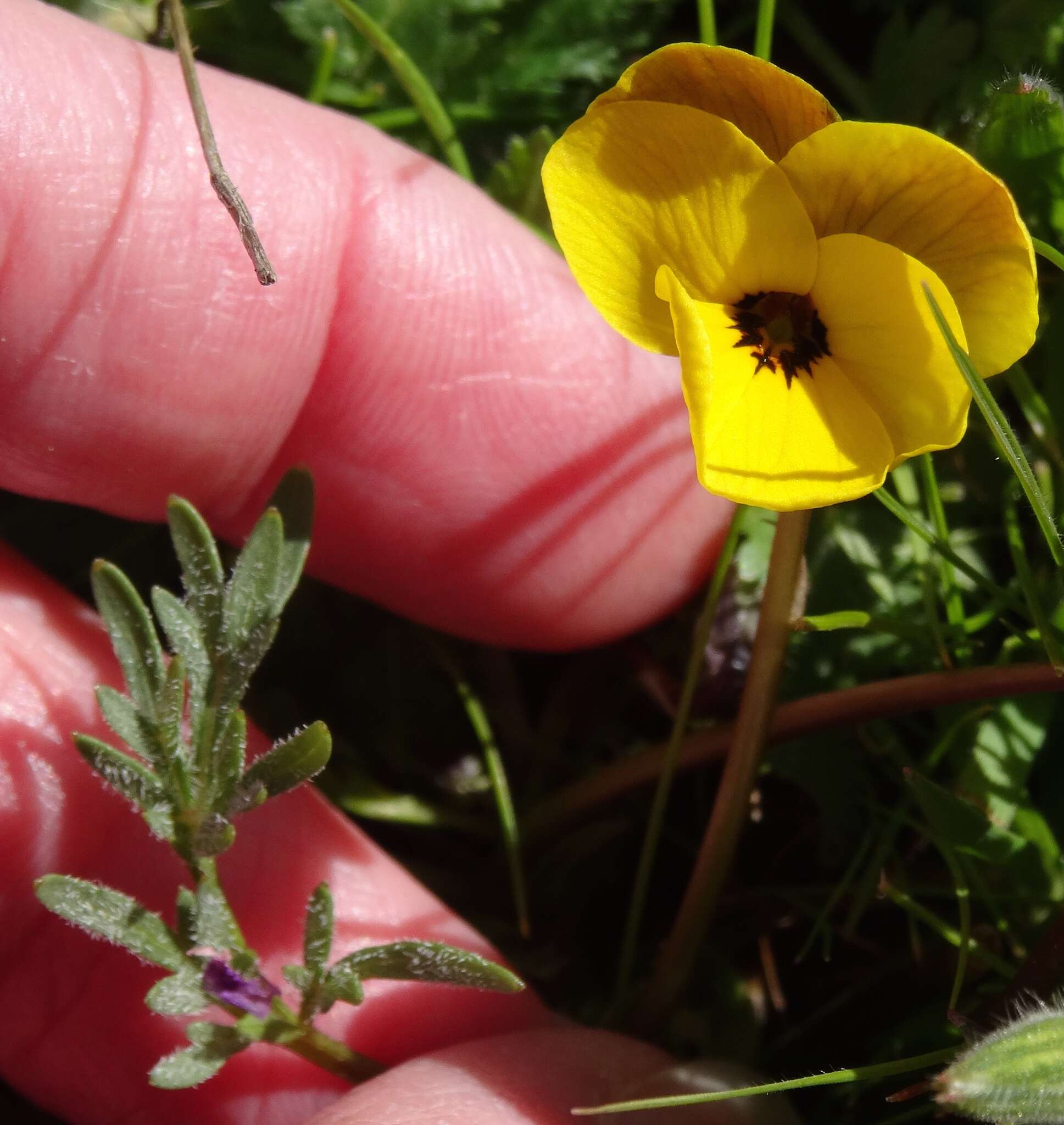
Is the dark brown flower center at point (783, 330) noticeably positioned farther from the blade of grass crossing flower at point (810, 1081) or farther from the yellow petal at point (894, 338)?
the blade of grass crossing flower at point (810, 1081)

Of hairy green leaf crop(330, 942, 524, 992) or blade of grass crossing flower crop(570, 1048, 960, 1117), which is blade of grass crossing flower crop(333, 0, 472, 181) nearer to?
hairy green leaf crop(330, 942, 524, 992)

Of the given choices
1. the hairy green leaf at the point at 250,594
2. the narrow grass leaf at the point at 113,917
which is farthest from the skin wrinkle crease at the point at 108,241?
the narrow grass leaf at the point at 113,917

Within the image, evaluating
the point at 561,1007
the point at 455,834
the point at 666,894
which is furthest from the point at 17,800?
the point at 666,894

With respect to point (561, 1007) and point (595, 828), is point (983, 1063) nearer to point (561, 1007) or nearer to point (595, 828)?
point (595, 828)

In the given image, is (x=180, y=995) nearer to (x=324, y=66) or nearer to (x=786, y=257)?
(x=786, y=257)

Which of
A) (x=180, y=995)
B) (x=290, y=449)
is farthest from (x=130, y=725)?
(x=290, y=449)

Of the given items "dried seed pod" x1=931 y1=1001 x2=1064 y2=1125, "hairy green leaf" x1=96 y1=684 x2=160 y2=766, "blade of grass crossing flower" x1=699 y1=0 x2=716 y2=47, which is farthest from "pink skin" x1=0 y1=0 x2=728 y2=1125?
"dried seed pod" x1=931 y1=1001 x2=1064 y2=1125
